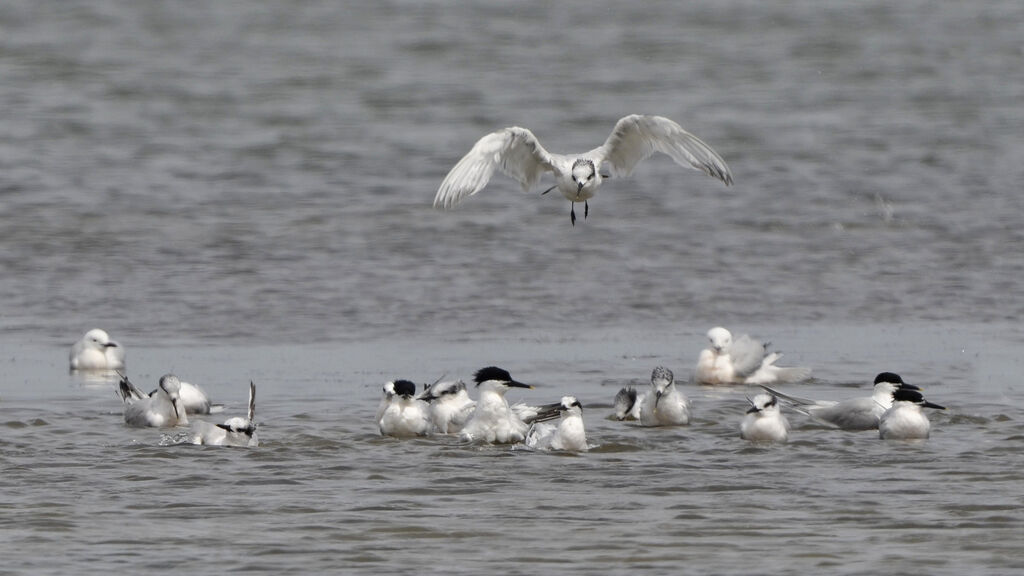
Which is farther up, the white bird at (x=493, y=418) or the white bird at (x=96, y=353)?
the white bird at (x=96, y=353)

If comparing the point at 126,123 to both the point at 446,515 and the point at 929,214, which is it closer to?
the point at 929,214

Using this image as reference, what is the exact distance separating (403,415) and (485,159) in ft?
11.1

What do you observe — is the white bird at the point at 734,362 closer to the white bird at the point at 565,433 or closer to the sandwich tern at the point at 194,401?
the white bird at the point at 565,433

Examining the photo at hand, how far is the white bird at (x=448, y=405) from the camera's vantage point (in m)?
12.0

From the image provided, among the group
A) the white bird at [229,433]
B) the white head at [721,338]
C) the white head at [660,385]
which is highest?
the white head at [721,338]

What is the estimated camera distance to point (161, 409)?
11750mm

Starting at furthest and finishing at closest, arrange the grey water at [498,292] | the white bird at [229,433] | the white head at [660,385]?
the white head at [660,385]
the white bird at [229,433]
the grey water at [498,292]

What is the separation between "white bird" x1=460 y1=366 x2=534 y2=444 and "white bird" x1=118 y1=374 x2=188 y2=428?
1.78 metres

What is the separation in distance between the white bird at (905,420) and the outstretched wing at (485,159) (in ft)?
13.0

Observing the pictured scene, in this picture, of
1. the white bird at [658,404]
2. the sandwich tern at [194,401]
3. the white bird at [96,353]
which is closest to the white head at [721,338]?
the white bird at [658,404]

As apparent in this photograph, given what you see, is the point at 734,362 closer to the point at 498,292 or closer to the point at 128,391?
the point at 498,292

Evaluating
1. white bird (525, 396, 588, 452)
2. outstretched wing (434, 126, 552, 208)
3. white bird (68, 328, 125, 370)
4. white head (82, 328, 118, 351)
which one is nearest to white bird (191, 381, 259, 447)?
white bird (525, 396, 588, 452)

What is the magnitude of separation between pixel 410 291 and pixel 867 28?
24494 mm

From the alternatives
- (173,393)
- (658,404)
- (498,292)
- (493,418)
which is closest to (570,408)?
(493,418)
